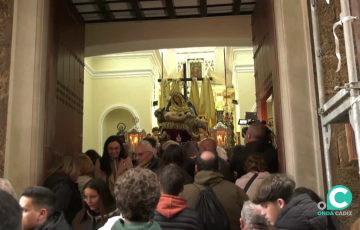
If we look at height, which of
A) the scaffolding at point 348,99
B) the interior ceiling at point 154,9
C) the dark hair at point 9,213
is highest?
the interior ceiling at point 154,9

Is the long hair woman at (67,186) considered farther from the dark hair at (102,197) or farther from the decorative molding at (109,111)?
the decorative molding at (109,111)

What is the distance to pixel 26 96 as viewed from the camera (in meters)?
4.83

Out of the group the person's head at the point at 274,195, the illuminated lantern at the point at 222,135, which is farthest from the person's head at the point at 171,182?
the illuminated lantern at the point at 222,135

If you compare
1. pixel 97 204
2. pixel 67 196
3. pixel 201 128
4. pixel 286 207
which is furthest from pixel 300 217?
pixel 201 128

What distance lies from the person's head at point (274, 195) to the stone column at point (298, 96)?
1.95 meters

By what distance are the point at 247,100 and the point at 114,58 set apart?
609cm

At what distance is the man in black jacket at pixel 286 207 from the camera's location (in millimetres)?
2332

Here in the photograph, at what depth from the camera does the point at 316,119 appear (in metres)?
4.59

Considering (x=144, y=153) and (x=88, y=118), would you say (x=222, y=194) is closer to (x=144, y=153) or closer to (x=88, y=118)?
(x=144, y=153)

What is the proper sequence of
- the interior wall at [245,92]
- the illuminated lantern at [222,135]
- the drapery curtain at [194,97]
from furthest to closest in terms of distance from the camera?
1. the interior wall at [245,92]
2. the drapery curtain at [194,97]
3. the illuminated lantern at [222,135]

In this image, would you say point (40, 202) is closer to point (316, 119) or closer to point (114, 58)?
point (316, 119)

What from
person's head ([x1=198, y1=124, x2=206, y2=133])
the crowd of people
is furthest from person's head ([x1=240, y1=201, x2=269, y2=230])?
person's head ([x1=198, y1=124, x2=206, y2=133])

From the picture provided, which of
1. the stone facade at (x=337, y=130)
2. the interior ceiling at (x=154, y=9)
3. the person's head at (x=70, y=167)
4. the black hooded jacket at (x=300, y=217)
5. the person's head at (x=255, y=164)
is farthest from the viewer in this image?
the interior ceiling at (x=154, y=9)

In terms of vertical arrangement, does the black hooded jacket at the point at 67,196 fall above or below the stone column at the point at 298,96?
below
